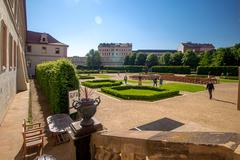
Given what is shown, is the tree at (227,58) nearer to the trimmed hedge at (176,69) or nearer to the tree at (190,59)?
the trimmed hedge at (176,69)

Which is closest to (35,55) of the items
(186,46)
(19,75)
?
(19,75)

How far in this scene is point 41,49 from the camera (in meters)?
38.7

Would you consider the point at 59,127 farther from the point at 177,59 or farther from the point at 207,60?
the point at 177,59

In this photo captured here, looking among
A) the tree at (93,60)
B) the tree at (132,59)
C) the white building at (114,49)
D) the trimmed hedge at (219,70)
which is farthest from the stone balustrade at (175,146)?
the white building at (114,49)

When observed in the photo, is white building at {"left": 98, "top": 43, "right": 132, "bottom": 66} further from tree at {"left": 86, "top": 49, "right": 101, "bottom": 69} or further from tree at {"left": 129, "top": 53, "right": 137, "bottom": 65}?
tree at {"left": 86, "top": 49, "right": 101, "bottom": 69}

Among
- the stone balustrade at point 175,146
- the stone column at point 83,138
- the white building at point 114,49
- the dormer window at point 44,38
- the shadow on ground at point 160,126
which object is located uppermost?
the white building at point 114,49

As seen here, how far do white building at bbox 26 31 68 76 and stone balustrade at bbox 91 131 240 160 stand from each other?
127 feet

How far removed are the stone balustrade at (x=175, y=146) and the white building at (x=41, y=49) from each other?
38.7 m

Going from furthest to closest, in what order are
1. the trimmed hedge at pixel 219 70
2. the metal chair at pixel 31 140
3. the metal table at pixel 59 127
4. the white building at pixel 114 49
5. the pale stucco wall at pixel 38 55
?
the white building at pixel 114 49 → the trimmed hedge at pixel 219 70 → the pale stucco wall at pixel 38 55 → the metal table at pixel 59 127 → the metal chair at pixel 31 140

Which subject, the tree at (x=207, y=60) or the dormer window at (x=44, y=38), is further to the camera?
the tree at (x=207, y=60)

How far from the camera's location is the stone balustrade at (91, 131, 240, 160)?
177cm

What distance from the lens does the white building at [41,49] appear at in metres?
37.7

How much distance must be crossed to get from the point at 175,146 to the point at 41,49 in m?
41.4

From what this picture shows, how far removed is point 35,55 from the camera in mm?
38156
